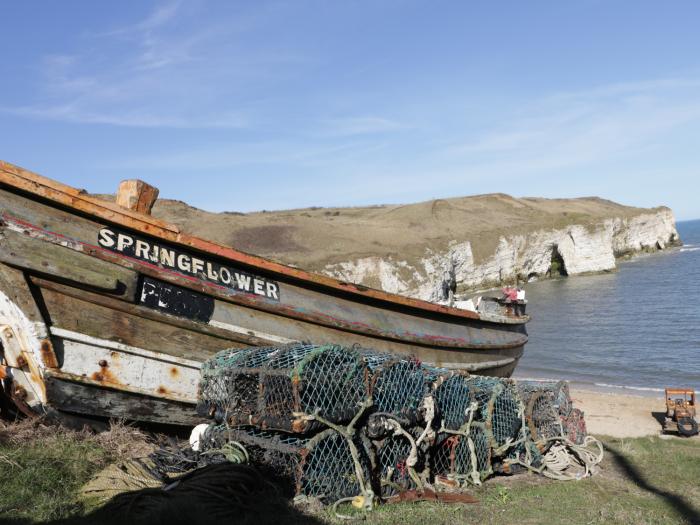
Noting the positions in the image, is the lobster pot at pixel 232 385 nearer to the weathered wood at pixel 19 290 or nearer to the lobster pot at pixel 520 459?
the weathered wood at pixel 19 290

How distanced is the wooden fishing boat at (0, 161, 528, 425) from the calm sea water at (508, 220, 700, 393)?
13509mm

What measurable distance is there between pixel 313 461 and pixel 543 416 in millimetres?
3065

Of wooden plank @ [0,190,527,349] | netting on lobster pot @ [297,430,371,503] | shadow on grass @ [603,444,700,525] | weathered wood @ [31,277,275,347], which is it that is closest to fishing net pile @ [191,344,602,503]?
netting on lobster pot @ [297,430,371,503]

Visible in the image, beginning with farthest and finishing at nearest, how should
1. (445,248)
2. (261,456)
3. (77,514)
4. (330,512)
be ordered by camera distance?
(445,248)
(261,456)
(330,512)
(77,514)

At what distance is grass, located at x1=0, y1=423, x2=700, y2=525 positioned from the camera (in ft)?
14.8

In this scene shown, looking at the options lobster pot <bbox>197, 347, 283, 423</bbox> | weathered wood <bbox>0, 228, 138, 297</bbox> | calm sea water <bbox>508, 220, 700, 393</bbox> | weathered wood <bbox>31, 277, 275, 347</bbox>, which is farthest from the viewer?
calm sea water <bbox>508, 220, 700, 393</bbox>

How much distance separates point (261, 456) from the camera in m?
4.94

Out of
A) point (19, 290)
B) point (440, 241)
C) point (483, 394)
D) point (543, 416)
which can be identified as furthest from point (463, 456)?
point (440, 241)

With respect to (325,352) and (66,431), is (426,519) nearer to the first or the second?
(325,352)

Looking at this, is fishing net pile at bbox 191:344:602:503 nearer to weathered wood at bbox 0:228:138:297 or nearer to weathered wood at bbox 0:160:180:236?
weathered wood at bbox 0:228:138:297

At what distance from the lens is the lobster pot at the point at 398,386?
5109 millimetres

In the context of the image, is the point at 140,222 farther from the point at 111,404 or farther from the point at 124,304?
the point at 111,404

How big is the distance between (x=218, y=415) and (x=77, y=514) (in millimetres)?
1446

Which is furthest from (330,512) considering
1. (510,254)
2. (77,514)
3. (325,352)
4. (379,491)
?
(510,254)
